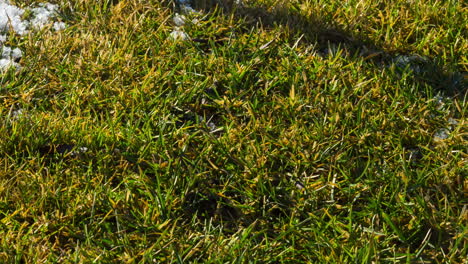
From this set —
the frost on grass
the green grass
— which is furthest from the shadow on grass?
the frost on grass

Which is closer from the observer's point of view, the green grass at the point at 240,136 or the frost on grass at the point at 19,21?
the green grass at the point at 240,136

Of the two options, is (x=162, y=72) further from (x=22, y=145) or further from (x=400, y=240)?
(x=400, y=240)

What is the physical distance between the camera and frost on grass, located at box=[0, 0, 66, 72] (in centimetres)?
355

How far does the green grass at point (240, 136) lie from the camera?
2.63m

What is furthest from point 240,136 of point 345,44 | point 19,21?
point 19,21

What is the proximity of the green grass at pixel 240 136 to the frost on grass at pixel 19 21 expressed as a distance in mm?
70

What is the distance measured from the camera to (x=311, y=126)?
3102 millimetres

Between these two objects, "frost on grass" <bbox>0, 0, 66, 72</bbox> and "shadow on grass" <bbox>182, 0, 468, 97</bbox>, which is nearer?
"shadow on grass" <bbox>182, 0, 468, 97</bbox>

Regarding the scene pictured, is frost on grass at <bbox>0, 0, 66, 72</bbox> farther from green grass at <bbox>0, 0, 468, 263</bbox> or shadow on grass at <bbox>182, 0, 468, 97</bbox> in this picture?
shadow on grass at <bbox>182, 0, 468, 97</bbox>

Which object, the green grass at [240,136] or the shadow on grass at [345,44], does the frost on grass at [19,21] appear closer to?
the green grass at [240,136]

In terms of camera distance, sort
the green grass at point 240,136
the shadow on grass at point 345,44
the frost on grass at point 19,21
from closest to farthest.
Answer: the green grass at point 240,136 < the shadow on grass at point 345,44 < the frost on grass at point 19,21

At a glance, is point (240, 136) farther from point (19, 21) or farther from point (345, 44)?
point (19, 21)

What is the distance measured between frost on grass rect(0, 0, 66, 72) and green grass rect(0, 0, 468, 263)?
0.07 m

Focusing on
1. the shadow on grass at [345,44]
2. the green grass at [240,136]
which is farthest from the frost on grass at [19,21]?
the shadow on grass at [345,44]
